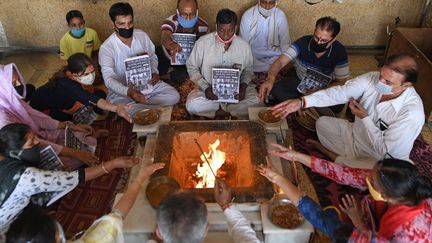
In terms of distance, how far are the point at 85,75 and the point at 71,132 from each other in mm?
695

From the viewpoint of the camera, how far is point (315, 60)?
15.6 ft

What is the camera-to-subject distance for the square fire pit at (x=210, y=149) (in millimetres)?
3611

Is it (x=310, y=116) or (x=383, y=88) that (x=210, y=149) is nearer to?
(x=310, y=116)

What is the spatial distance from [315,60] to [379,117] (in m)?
1.34

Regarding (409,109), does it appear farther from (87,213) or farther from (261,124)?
(87,213)

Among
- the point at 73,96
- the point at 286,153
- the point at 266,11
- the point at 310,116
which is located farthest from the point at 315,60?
the point at 73,96

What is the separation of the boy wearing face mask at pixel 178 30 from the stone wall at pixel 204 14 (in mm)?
937

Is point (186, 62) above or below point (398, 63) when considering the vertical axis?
below

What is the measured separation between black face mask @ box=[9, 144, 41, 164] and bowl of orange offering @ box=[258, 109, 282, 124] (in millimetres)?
2290

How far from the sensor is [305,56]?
15.9 ft

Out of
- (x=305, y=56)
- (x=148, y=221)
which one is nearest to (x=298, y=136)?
(x=305, y=56)

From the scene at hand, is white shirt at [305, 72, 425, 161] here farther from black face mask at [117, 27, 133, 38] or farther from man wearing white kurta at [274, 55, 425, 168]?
black face mask at [117, 27, 133, 38]

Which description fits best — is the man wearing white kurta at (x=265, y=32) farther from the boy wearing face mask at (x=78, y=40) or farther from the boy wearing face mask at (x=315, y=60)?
the boy wearing face mask at (x=78, y=40)

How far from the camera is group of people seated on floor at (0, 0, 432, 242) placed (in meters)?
2.47
